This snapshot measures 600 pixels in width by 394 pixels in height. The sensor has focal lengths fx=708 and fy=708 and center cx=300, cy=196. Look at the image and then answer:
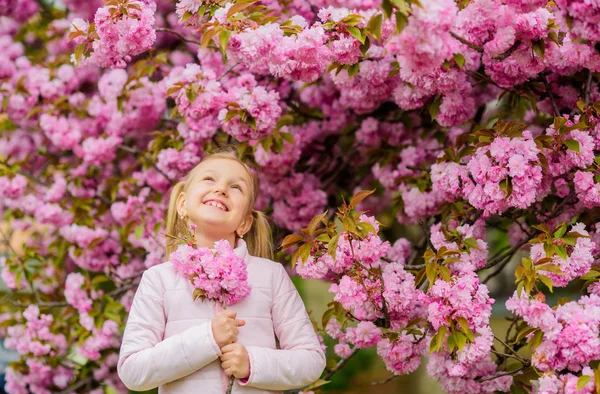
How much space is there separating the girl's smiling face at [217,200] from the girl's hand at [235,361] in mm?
373

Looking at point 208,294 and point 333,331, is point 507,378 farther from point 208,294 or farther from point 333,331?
point 208,294

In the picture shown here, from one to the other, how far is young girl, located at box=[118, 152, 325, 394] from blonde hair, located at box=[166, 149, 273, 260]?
30mm

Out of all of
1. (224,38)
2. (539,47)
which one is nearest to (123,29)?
(224,38)

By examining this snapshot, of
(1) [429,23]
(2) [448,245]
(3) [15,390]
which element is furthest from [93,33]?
(3) [15,390]

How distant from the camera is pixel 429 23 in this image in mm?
1676

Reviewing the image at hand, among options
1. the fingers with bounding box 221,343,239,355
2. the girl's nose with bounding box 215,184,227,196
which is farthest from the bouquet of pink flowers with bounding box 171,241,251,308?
the girl's nose with bounding box 215,184,227,196

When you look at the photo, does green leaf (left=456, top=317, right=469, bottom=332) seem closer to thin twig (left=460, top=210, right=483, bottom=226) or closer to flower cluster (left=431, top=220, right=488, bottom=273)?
flower cluster (left=431, top=220, right=488, bottom=273)

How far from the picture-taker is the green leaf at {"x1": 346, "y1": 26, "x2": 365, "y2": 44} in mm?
2089

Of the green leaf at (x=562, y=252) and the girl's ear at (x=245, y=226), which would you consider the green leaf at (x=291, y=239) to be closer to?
the girl's ear at (x=245, y=226)

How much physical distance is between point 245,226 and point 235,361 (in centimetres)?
54

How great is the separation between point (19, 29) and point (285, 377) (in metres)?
3.32

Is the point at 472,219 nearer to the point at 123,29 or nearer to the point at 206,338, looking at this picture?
the point at 206,338

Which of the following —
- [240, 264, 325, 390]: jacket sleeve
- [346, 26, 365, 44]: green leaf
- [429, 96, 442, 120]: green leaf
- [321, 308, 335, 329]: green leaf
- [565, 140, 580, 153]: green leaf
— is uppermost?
[346, 26, 365, 44]: green leaf

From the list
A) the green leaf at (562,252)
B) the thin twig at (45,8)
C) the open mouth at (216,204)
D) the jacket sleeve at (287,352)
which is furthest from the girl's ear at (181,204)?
the thin twig at (45,8)
